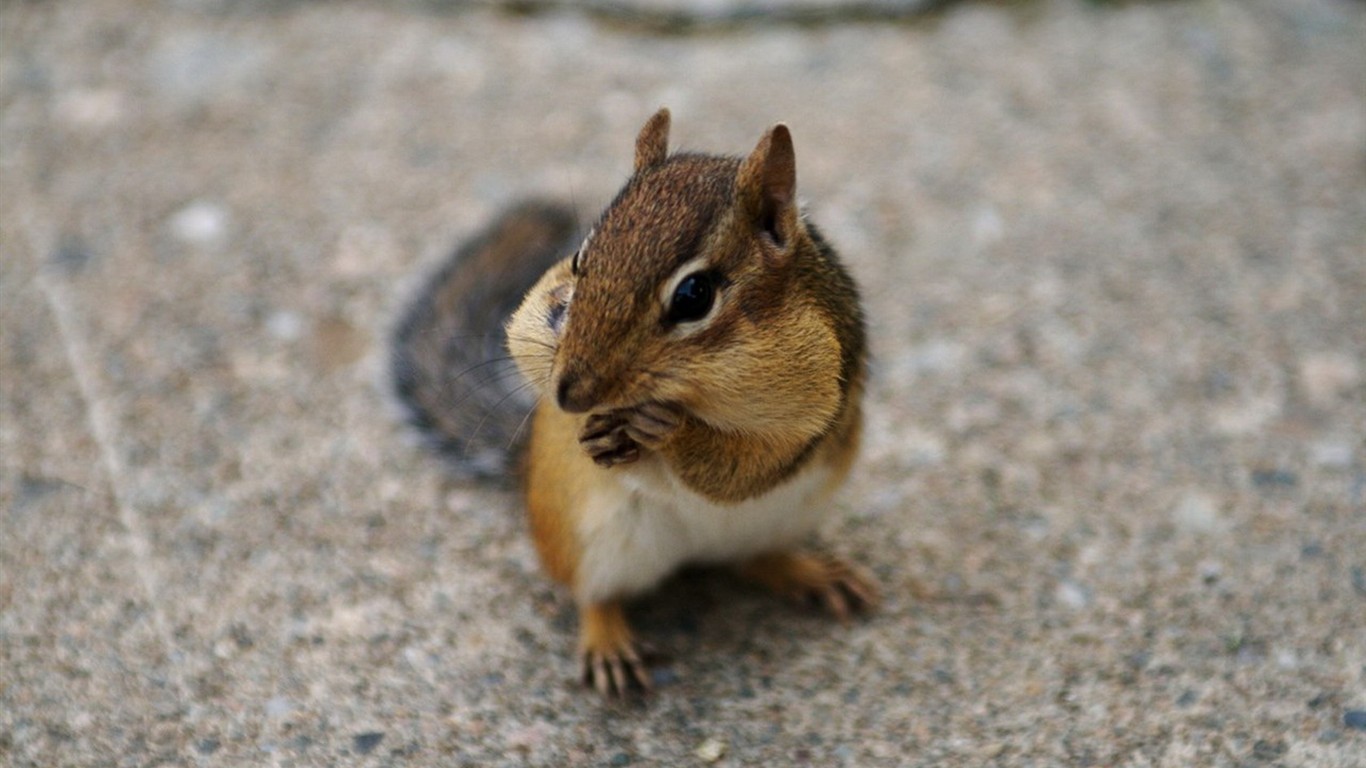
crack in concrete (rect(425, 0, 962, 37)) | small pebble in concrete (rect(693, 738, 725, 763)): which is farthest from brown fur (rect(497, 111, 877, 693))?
crack in concrete (rect(425, 0, 962, 37))

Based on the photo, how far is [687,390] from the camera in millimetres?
1586

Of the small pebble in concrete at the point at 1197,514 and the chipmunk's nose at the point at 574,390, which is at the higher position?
the chipmunk's nose at the point at 574,390

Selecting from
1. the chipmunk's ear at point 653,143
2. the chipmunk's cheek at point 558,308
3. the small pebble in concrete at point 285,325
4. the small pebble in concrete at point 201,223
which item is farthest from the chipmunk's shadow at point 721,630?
the small pebble in concrete at point 201,223

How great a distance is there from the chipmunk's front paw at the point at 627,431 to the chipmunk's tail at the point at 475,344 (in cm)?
49

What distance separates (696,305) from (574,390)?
7.0 inches

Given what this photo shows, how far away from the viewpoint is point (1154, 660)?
6.39ft

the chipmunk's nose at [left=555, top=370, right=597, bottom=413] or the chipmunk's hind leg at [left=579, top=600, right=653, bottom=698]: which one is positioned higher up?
the chipmunk's nose at [left=555, top=370, right=597, bottom=413]

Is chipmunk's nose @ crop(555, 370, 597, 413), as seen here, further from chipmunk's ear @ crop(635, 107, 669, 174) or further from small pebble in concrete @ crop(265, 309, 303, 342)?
small pebble in concrete @ crop(265, 309, 303, 342)

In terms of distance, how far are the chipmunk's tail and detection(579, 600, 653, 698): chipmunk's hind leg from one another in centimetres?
33

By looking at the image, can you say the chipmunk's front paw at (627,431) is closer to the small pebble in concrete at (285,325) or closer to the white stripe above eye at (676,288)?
the white stripe above eye at (676,288)

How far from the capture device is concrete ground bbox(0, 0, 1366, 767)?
6.19ft

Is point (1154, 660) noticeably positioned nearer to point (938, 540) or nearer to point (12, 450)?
point (938, 540)

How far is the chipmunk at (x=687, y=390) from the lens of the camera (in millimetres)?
1564

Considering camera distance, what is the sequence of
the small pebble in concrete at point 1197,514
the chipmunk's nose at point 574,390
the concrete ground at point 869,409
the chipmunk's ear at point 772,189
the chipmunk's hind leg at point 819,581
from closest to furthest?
the chipmunk's nose at point 574,390, the chipmunk's ear at point 772,189, the concrete ground at point 869,409, the chipmunk's hind leg at point 819,581, the small pebble in concrete at point 1197,514
